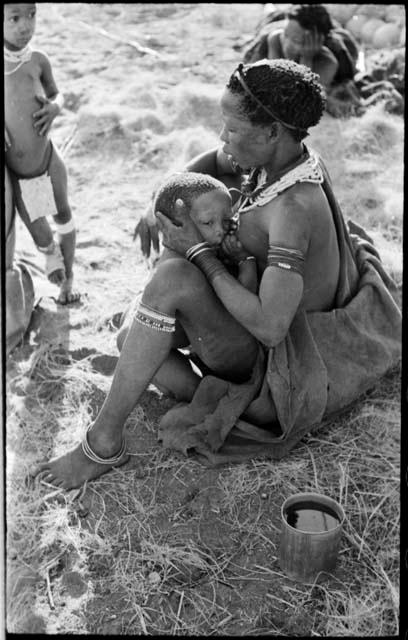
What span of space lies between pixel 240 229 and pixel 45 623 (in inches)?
59.6

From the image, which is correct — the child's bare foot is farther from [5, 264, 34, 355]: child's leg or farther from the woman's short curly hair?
the woman's short curly hair

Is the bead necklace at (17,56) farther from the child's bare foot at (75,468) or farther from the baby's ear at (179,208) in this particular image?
the child's bare foot at (75,468)

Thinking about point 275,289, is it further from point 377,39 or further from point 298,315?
point 377,39

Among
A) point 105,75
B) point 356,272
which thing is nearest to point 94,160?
point 105,75

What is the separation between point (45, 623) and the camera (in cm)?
256

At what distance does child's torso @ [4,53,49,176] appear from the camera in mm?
3855

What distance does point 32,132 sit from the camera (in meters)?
3.93

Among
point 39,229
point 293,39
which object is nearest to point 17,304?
point 39,229

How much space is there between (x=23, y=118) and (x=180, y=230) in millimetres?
1545

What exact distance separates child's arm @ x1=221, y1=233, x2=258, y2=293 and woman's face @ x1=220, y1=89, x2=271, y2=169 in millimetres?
282

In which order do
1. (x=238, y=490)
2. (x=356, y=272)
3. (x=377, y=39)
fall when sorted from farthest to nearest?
1. (x=377, y=39)
2. (x=356, y=272)
3. (x=238, y=490)

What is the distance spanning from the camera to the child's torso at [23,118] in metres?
3.86

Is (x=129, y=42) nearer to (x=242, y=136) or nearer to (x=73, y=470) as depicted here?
(x=242, y=136)

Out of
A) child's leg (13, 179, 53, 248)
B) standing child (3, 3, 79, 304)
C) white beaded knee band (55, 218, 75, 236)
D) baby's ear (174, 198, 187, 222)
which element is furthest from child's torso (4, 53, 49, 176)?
baby's ear (174, 198, 187, 222)
